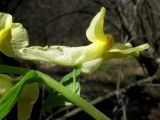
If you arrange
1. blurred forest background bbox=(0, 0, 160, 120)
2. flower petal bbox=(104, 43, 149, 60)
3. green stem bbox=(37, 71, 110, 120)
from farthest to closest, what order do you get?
1. blurred forest background bbox=(0, 0, 160, 120)
2. flower petal bbox=(104, 43, 149, 60)
3. green stem bbox=(37, 71, 110, 120)

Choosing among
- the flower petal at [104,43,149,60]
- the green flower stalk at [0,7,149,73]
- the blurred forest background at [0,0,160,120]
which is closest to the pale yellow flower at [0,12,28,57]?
the green flower stalk at [0,7,149,73]

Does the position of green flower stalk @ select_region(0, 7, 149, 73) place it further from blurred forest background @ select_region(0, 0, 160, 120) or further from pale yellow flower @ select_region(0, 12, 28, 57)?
blurred forest background @ select_region(0, 0, 160, 120)

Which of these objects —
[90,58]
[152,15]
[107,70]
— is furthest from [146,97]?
[90,58]

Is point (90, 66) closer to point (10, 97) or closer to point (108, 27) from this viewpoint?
point (10, 97)

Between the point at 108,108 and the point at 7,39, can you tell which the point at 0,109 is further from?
the point at 108,108

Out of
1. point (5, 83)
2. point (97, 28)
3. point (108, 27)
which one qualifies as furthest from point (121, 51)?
point (108, 27)

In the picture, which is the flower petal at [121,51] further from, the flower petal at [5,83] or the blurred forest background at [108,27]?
the blurred forest background at [108,27]

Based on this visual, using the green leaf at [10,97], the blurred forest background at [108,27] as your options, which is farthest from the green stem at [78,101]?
the blurred forest background at [108,27]

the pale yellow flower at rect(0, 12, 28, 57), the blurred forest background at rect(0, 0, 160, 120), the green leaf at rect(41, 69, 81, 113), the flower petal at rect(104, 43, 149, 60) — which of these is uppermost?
the pale yellow flower at rect(0, 12, 28, 57)
